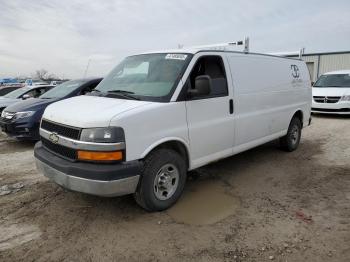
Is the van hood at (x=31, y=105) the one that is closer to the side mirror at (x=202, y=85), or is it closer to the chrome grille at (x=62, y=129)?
the chrome grille at (x=62, y=129)

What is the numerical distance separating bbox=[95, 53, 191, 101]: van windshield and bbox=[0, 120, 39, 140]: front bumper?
3509mm

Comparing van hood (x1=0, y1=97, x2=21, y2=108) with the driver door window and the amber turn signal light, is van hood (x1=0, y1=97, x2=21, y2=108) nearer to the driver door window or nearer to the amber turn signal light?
the driver door window

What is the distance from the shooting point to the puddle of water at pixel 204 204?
398 cm

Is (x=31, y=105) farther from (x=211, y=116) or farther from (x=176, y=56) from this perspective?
(x=211, y=116)

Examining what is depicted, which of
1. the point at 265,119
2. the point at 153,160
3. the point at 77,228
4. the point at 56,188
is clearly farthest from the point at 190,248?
the point at 265,119

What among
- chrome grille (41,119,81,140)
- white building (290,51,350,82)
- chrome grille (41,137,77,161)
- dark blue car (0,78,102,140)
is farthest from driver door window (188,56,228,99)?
white building (290,51,350,82)

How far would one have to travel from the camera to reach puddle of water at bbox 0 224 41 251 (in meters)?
3.45

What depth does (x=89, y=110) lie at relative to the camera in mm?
3822

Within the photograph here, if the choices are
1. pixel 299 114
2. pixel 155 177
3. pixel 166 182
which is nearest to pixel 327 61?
pixel 299 114

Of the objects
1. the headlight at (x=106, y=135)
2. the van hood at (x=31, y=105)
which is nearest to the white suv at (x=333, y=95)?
the van hood at (x=31, y=105)

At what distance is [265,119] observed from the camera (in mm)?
5840

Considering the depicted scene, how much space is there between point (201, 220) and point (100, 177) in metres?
1.34

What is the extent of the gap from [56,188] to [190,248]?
2550mm

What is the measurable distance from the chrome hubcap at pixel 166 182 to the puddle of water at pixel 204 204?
0.75 ft
